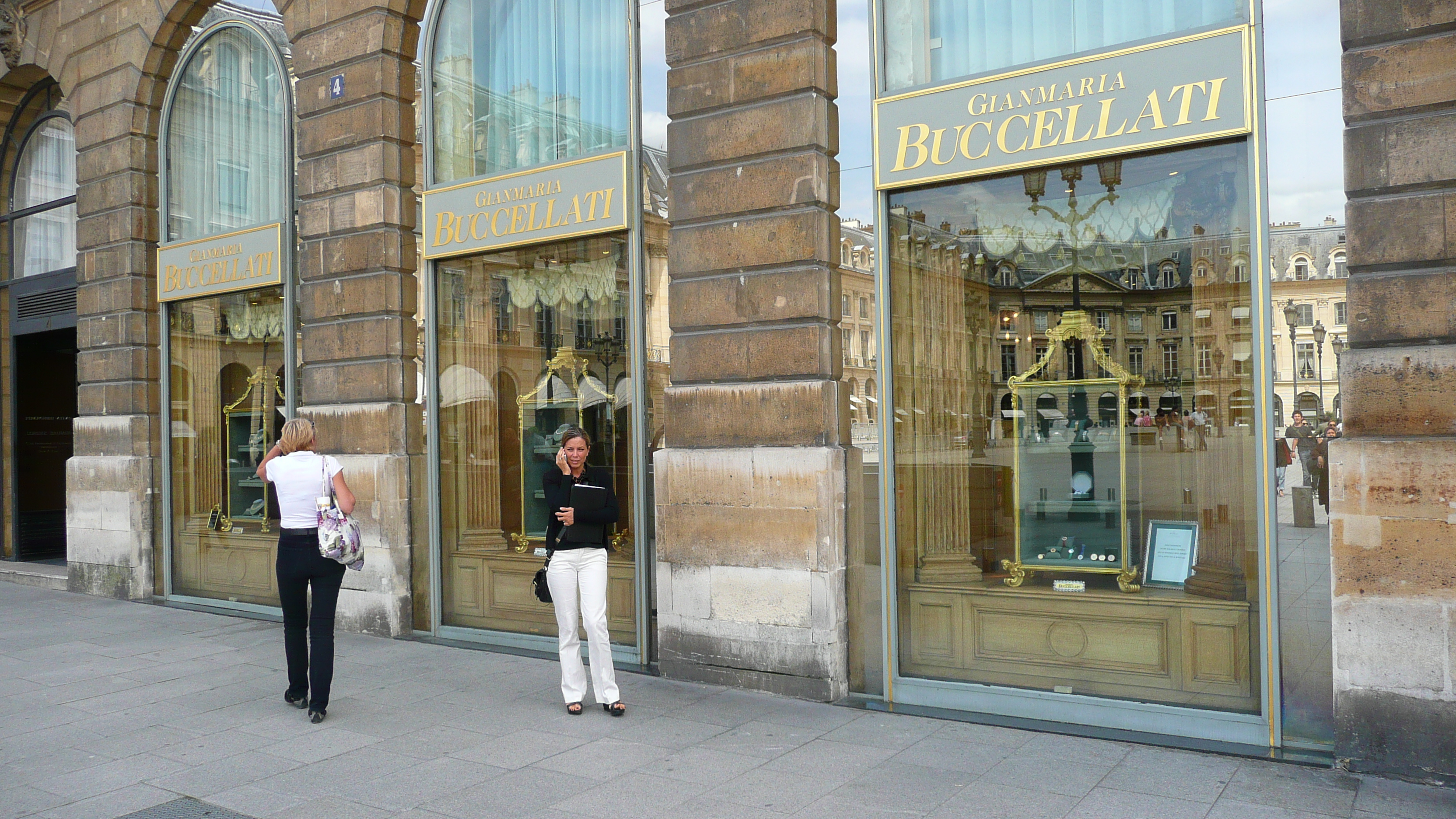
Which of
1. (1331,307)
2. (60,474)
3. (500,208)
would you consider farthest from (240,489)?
(1331,307)

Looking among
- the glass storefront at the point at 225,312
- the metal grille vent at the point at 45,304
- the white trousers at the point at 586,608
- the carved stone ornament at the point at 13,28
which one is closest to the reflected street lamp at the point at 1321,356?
the white trousers at the point at 586,608

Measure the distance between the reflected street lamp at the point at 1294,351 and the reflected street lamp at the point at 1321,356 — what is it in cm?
9

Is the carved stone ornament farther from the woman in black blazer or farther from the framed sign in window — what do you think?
the framed sign in window

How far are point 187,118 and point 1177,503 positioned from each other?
1091 centimetres

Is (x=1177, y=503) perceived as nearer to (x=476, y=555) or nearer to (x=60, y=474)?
(x=476, y=555)

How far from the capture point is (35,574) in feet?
43.3

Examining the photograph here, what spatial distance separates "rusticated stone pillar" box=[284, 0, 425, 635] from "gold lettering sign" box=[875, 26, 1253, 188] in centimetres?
451

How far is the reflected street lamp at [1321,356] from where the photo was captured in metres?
5.50

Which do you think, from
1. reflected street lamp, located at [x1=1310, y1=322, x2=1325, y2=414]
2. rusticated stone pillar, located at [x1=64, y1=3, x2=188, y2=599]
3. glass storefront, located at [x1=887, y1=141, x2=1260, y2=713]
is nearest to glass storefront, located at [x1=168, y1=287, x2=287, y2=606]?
rusticated stone pillar, located at [x1=64, y1=3, x2=188, y2=599]

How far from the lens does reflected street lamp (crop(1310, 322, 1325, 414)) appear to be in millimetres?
5504

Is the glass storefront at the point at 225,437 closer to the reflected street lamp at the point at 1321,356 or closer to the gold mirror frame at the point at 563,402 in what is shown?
the gold mirror frame at the point at 563,402

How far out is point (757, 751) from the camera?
18.6 ft

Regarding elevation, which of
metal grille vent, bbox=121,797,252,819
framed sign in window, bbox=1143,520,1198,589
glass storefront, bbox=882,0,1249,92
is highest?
glass storefront, bbox=882,0,1249,92

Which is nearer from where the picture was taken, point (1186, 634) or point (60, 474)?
point (1186, 634)
